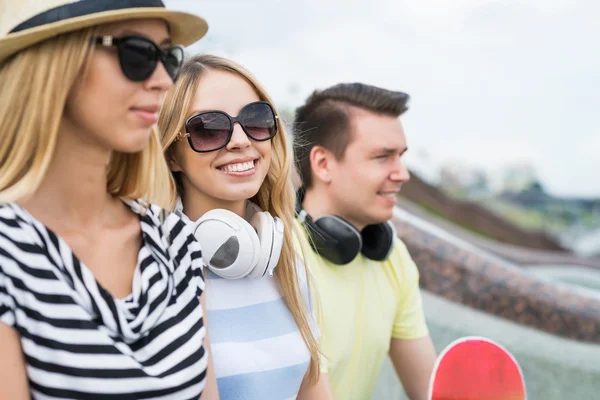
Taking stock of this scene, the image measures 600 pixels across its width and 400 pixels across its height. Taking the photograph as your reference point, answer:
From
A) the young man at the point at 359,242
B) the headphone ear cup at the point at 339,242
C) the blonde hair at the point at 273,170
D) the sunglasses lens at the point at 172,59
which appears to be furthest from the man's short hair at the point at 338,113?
the sunglasses lens at the point at 172,59

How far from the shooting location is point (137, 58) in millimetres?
1317

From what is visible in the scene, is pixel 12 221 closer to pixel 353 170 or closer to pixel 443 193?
pixel 353 170

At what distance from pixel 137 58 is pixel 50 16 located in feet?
0.54

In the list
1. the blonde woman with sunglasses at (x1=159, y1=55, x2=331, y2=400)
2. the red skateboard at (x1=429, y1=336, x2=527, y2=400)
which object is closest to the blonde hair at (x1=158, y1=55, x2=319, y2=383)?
the blonde woman with sunglasses at (x1=159, y1=55, x2=331, y2=400)

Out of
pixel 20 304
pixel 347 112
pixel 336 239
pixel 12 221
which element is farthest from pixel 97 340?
pixel 347 112

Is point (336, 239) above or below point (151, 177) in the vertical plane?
below

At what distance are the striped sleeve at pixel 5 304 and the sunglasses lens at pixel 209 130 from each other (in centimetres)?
82

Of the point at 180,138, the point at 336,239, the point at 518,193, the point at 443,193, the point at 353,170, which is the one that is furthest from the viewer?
the point at 518,193

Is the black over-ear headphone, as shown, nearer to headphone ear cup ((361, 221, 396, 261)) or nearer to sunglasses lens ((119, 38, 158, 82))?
headphone ear cup ((361, 221, 396, 261))

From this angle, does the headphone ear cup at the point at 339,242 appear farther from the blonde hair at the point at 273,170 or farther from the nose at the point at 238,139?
the nose at the point at 238,139

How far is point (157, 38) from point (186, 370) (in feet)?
2.17

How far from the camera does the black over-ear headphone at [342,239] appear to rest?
2.74m

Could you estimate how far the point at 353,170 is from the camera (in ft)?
10.2

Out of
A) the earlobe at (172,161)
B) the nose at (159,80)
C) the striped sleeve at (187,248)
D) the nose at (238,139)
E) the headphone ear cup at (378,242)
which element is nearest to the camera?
the nose at (159,80)
